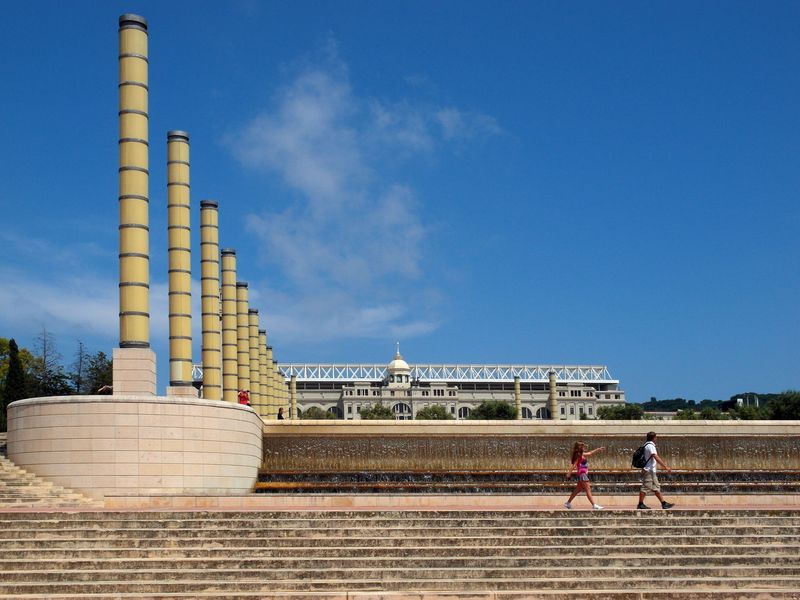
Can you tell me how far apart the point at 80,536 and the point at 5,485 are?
7.19 m

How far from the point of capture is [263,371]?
62.3 meters

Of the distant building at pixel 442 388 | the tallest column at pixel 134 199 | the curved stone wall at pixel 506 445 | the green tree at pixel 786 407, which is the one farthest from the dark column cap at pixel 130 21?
the distant building at pixel 442 388

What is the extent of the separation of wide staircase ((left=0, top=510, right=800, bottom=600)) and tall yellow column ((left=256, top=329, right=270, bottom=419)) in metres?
42.3

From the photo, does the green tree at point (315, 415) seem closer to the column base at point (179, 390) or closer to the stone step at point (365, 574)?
the column base at point (179, 390)

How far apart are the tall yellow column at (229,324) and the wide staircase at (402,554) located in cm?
3006

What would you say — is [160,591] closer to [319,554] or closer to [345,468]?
[319,554]

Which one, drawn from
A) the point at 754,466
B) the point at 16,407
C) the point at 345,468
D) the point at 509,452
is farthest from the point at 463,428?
the point at 16,407

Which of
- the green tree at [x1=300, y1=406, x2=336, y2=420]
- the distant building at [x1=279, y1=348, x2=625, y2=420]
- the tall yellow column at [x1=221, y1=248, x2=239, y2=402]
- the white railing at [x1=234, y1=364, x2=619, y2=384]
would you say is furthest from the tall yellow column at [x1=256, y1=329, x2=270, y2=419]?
the white railing at [x1=234, y1=364, x2=619, y2=384]

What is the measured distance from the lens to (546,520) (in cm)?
1819

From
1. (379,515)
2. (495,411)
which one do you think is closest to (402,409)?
(495,411)

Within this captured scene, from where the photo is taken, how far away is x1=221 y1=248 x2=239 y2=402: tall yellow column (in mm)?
48219

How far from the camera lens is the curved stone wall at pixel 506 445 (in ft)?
115

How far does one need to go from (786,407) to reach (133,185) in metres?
50.9

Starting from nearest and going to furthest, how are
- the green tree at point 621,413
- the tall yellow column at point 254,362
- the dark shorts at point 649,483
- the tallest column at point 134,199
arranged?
1. the dark shorts at point 649,483
2. the tallest column at point 134,199
3. the tall yellow column at point 254,362
4. the green tree at point 621,413
